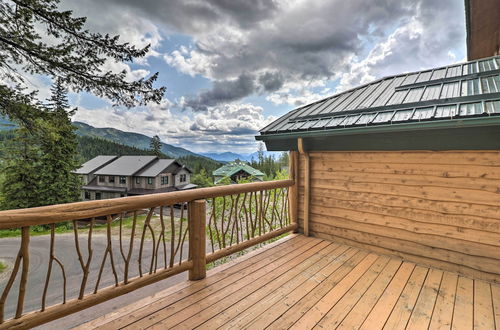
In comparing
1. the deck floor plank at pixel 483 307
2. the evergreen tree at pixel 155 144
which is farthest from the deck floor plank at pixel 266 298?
the evergreen tree at pixel 155 144

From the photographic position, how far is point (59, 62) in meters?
4.32

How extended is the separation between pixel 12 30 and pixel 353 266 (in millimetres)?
6773

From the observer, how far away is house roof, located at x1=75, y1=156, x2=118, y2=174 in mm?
22913

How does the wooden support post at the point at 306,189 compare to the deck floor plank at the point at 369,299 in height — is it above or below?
above

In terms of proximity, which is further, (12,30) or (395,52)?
(395,52)

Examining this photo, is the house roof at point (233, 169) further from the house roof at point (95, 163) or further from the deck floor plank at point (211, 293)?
the deck floor plank at point (211, 293)

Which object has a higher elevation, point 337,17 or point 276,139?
point 337,17

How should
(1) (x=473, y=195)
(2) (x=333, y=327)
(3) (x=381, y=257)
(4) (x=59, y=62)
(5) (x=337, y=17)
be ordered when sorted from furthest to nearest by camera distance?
(5) (x=337, y=17) < (4) (x=59, y=62) < (3) (x=381, y=257) < (1) (x=473, y=195) < (2) (x=333, y=327)

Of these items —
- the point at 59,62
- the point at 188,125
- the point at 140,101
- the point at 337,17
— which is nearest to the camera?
the point at 59,62

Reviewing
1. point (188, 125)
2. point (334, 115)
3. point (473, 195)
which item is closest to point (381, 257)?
point (473, 195)

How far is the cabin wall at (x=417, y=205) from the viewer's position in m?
2.39

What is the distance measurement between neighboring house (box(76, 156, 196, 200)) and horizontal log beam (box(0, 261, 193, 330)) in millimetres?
20538

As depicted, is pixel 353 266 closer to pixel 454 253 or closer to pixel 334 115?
pixel 454 253

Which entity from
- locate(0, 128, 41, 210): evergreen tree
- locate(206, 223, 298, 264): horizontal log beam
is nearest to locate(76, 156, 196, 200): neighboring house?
locate(0, 128, 41, 210): evergreen tree
